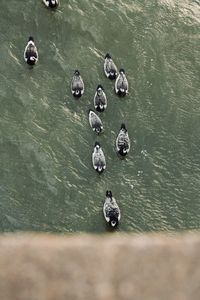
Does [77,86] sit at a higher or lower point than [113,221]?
higher

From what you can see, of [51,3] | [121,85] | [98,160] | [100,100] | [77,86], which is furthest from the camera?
[51,3]

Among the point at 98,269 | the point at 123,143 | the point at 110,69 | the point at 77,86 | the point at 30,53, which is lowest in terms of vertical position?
the point at 123,143

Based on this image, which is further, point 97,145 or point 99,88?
point 99,88

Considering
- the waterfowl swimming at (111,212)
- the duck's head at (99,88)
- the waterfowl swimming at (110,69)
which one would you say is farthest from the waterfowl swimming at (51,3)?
the waterfowl swimming at (111,212)

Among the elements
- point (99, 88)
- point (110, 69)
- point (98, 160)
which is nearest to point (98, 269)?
point (98, 160)

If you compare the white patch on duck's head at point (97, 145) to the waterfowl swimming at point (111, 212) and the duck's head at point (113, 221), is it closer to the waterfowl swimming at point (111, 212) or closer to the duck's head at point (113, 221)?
the waterfowl swimming at point (111, 212)

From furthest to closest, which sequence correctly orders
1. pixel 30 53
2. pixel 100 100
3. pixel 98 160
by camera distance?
1. pixel 30 53
2. pixel 100 100
3. pixel 98 160

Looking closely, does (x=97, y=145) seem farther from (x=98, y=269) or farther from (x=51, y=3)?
(x=98, y=269)
